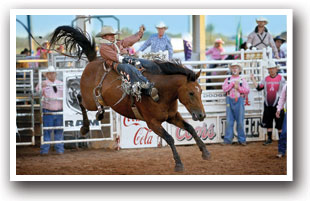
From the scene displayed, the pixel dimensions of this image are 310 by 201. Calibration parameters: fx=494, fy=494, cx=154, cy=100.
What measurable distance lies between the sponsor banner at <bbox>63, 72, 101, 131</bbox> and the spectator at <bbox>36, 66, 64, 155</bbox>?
0.81 ft

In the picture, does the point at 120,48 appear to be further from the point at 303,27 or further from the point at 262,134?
the point at 262,134

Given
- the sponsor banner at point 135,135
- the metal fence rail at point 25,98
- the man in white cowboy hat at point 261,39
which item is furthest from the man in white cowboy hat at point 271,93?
the metal fence rail at point 25,98

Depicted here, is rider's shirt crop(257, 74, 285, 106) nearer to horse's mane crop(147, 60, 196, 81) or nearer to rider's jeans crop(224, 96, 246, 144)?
rider's jeans crop(224, 96, 246, 144)

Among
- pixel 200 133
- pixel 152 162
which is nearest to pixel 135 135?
pixel 152 162

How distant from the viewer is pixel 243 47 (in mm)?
12500

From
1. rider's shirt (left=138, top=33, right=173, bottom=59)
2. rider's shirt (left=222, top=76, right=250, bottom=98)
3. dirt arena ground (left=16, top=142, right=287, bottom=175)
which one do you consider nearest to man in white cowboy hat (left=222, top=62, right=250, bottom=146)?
rider's shirt (left=222, top=76, right=250, bottom=98)

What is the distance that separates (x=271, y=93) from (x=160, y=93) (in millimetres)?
3819

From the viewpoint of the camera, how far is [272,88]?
10.8 meters

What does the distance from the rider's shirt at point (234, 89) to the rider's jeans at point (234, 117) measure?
11 cm

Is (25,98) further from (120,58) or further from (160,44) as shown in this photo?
(120,58)

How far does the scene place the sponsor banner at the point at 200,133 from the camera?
1115cm

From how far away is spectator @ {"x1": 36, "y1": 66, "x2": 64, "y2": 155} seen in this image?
10.9 m
